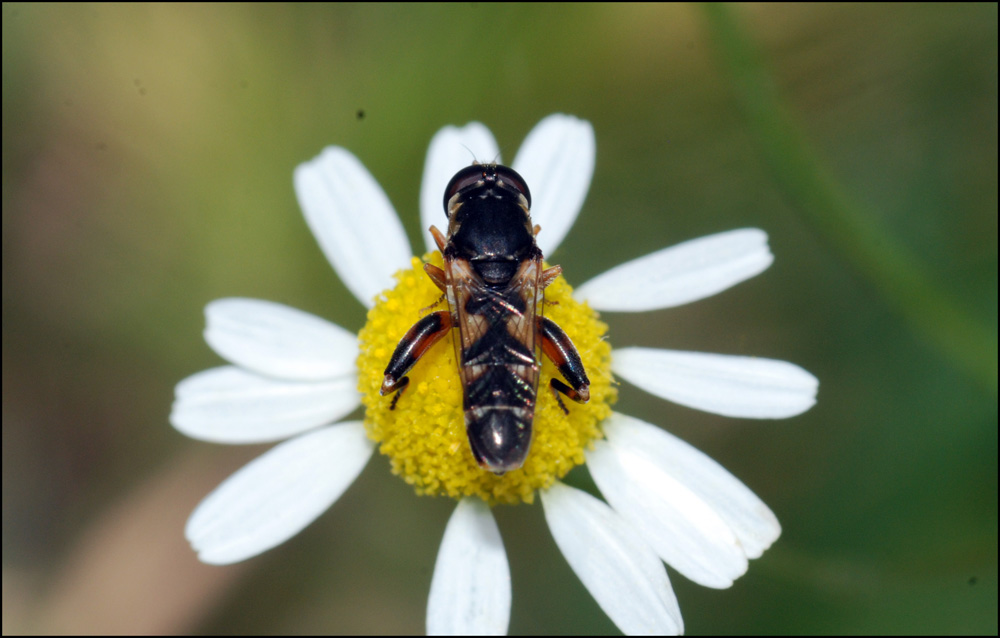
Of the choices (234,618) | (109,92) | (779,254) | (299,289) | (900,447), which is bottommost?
(234,618)

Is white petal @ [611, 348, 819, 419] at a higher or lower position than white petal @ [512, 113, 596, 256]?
lower

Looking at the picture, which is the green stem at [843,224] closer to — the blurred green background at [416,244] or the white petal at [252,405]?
the blurred green background at [416,244]

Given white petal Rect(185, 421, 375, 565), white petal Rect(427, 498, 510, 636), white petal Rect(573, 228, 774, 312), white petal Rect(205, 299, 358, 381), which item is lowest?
white petal Rect(427, 498, 510, 636)

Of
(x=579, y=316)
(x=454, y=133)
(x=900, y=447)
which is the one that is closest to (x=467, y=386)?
(x=579, y=316)

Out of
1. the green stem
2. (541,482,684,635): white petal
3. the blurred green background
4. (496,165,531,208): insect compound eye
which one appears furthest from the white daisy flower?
the blurred green background

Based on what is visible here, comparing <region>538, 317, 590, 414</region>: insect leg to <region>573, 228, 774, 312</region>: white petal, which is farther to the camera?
<region>573, 228, 774, 312</region>: white petal

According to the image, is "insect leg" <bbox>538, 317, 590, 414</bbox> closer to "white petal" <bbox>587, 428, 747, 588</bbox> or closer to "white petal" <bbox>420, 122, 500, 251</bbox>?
"white petal" <bbox>587, 428, 747, 588</bbox>

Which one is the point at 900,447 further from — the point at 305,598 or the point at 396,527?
the point at 305,598
